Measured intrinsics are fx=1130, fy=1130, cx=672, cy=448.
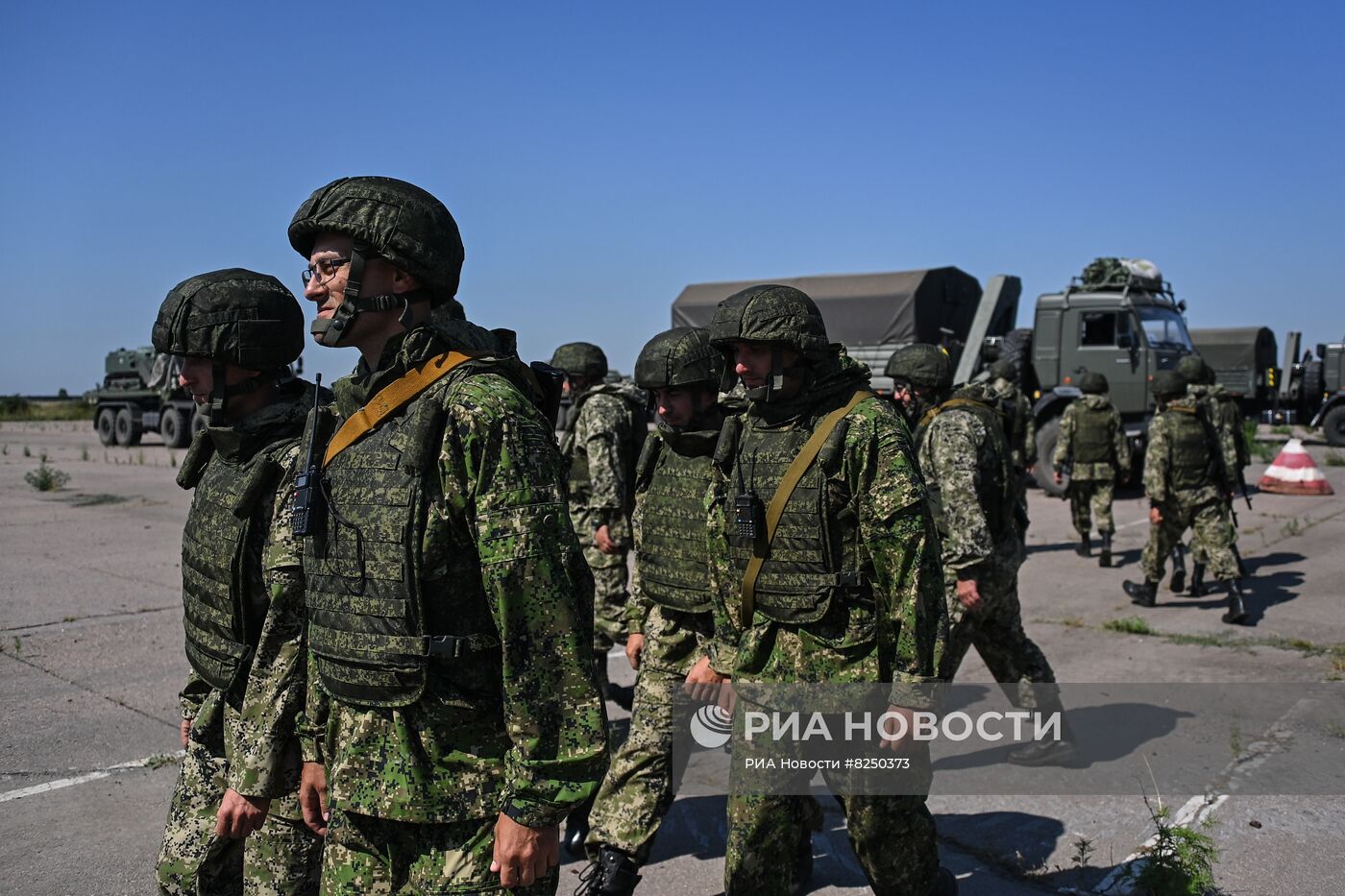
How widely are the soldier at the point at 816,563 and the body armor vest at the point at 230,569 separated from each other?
139cm

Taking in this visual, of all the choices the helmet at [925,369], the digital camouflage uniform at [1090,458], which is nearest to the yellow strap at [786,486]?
the helmet at [925,369]

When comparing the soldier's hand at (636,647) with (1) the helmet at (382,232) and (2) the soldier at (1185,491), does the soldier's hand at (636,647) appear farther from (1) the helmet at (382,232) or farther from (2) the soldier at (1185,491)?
(2) the soldier at (1185,491)

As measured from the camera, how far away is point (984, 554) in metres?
4.93

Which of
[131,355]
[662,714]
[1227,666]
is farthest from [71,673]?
[131,355]

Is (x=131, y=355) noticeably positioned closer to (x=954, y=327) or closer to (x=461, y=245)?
(x=954, y=327)

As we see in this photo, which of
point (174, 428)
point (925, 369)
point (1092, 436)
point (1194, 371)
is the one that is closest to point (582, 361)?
point (925, 369)

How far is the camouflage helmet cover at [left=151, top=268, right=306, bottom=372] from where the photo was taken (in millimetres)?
3053

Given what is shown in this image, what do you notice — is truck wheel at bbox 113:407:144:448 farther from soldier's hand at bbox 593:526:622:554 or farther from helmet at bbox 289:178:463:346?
helmet at bbox 289:178:463:346

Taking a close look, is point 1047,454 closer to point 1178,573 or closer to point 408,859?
point 1178,573

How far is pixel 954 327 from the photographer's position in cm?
1856

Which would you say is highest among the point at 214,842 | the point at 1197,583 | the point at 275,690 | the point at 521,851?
the point at 275,690

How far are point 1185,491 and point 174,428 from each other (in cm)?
2444

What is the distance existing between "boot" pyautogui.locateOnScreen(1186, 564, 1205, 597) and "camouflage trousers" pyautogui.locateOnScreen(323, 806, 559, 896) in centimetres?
837

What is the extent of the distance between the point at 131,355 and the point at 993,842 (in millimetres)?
31251
